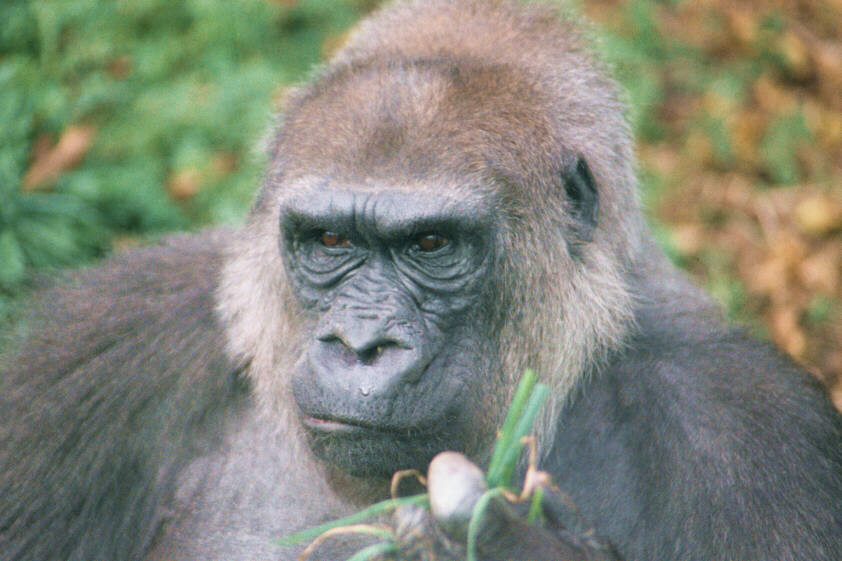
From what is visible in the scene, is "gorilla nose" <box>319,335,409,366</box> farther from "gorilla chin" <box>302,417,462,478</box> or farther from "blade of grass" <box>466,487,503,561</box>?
"blade of grass" <box>466,487,503,561</box>

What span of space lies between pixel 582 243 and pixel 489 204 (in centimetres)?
46

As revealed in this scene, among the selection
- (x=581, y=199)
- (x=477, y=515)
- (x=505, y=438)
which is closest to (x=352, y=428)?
(x=505, y=438)

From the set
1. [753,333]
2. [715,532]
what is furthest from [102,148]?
[715,532]

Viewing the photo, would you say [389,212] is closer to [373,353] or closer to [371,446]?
[373,353]

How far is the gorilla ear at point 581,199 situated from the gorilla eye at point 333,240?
0.83 metres

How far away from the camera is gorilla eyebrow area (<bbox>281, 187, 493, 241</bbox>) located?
374cm

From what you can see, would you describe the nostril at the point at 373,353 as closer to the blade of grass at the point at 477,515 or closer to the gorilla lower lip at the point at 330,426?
the gorilla lower lip at the point at 330,426

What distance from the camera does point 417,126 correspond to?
3.91 metres

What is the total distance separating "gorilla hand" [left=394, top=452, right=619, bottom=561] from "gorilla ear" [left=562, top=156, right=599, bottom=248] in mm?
1237

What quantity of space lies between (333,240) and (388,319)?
0.48 meters

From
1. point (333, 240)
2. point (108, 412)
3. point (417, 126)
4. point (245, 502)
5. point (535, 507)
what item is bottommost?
point (245, 502)

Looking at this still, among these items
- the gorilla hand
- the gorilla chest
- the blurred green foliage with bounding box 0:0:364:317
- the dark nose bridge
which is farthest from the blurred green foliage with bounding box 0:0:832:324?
the gorilla hand

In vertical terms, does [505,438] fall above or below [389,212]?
below

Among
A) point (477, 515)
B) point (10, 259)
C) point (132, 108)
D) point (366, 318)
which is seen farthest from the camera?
point (132, 108)
